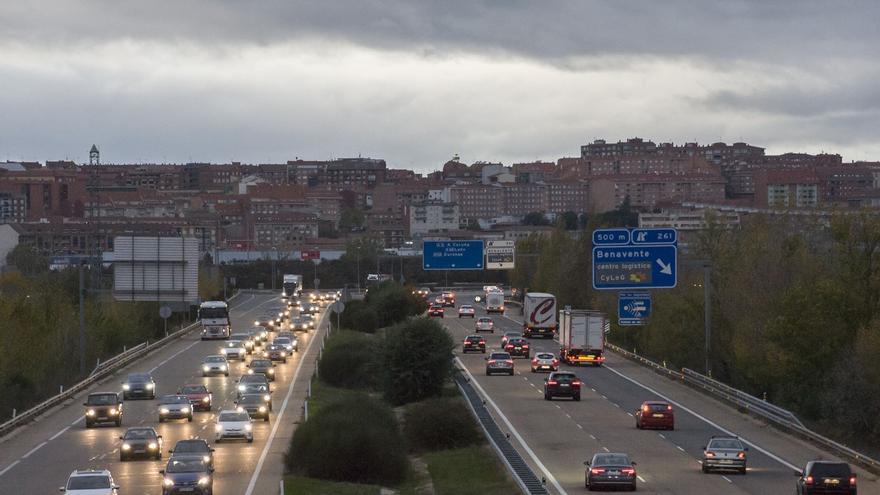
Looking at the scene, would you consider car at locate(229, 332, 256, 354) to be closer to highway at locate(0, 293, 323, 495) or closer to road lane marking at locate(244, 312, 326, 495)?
road lane marking at locate(244, 312, 326, 495)

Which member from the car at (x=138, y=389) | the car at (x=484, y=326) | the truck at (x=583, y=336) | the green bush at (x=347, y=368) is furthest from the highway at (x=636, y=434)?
the car at (x=484, y=326)

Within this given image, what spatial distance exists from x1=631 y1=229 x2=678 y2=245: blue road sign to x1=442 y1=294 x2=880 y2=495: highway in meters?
6.43

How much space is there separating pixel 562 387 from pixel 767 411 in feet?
32.4

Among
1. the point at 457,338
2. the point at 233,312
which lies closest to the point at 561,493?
the point at 457,338

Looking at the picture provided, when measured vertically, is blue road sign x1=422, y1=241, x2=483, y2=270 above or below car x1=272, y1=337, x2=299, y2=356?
above

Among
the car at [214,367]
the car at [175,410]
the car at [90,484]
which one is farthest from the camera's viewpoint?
the car at [214,367]

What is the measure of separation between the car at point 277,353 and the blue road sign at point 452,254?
11.2m

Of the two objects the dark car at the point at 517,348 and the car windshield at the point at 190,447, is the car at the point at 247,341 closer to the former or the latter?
the dark car at the point at 517,348

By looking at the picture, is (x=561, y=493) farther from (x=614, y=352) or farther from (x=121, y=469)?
(x=614, y=352)

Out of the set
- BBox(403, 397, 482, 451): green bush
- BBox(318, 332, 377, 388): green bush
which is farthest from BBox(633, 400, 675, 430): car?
BBox(318, 332, 377, 388): green bush

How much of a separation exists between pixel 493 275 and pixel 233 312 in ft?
203

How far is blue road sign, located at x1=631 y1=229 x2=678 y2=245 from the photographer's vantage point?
202ft

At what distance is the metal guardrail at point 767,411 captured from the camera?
41.4 m

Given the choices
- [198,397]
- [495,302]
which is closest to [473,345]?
[198,397]
